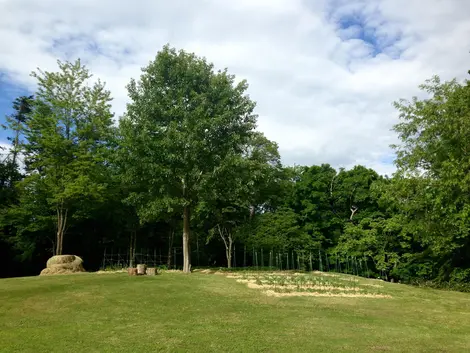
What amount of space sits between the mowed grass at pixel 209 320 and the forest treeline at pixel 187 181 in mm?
7058

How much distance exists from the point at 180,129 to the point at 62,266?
920cm

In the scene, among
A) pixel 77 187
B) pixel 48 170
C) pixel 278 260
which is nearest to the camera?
pixel 77 187

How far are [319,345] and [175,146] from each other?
44.0ft

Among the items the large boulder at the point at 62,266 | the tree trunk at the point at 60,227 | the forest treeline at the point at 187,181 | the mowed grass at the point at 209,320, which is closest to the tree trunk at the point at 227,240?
the forest treeline at the point at 187,181

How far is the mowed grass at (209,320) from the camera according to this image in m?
7.87

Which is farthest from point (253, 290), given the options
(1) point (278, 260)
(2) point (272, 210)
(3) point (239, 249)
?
(2) point (272, 210)

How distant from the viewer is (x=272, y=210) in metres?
42.7

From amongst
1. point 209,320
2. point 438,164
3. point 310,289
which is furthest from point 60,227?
point 438,164

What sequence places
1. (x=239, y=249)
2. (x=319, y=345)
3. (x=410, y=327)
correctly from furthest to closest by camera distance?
1. (x=239, y=249)
2. (x=410, y=327)
3. (x=319, y=345)

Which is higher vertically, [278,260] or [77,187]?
[77,187]

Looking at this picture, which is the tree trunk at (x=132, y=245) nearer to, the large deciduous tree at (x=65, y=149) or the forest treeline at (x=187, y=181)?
the forest treeline at (x=187, y=181)

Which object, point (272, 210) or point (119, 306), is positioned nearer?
point (119, 306)

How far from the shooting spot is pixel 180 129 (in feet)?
66.3

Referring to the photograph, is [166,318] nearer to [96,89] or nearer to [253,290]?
[253,290]
